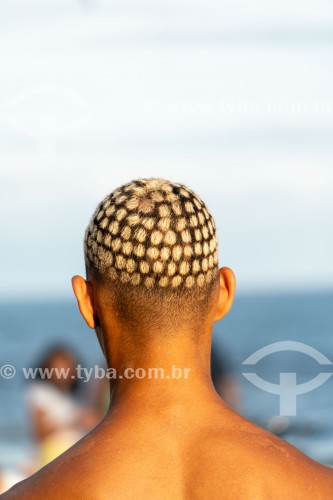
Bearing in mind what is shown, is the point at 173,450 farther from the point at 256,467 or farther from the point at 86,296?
the point at 86,296

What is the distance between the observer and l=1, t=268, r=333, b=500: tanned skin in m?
2.62

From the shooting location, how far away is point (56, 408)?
694 centimetres

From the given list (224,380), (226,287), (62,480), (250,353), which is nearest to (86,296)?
(226,287)

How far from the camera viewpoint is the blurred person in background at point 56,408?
6.68 metres

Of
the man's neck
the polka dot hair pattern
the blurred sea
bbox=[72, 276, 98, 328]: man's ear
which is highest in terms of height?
the polka dot hair pattern

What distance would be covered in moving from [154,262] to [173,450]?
0.44m

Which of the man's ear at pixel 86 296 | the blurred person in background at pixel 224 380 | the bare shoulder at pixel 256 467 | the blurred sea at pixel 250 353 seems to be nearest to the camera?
the bare shoulder at pixel 256 467

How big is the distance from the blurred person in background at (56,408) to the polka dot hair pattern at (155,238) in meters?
4.01

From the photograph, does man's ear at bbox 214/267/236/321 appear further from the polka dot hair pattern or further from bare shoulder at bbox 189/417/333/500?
bare shoulder at bbox 189/417/333/500

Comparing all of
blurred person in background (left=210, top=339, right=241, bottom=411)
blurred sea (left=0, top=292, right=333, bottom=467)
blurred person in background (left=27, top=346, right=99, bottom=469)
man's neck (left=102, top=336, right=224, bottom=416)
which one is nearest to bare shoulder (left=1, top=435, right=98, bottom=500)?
man's neck (left=102, top=336, right=224, bottom=416)

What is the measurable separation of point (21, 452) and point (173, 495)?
14305 millimetres

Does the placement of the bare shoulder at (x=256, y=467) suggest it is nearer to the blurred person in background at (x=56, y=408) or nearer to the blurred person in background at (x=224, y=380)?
the blurred person in background at (x=224, y=380)

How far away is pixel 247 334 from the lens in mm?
52219

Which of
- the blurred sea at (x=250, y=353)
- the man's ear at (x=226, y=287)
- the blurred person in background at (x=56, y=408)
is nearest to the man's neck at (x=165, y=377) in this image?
the man's ear at (x=226, y=287)
